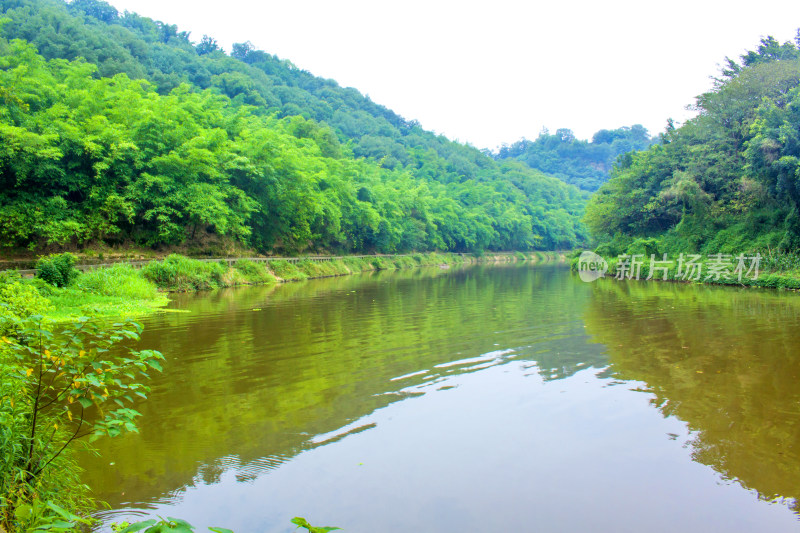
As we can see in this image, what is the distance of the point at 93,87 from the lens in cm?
2516

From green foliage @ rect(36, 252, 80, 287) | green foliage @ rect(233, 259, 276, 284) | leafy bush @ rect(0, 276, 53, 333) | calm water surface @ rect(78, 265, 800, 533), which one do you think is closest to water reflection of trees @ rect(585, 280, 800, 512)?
calm water surface @ rect(78, 265, 800, 533)

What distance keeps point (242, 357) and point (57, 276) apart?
8.54 meters

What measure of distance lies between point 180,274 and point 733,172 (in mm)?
27179

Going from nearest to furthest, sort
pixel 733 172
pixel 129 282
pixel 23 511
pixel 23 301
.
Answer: pixel 23 511, pixel 23 301, pixel 129 282, pixel 733 172

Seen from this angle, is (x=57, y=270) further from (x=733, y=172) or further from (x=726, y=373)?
(x=733, y=172)

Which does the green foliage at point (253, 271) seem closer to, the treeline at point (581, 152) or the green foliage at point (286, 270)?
the green foliage at point (286, 270)

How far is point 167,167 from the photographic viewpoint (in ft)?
82.9

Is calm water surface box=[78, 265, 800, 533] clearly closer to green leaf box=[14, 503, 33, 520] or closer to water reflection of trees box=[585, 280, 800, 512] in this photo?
water reflection of trees box=[585, 280, 800, 512]

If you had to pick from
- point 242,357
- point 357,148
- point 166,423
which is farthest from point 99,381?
point 357,148

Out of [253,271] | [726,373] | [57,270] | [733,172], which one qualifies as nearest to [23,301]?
[57,270]

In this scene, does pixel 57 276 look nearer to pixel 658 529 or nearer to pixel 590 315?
pixel 590 315

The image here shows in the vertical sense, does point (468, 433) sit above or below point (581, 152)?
below

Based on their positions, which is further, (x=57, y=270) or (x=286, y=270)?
(x=286, y=270)

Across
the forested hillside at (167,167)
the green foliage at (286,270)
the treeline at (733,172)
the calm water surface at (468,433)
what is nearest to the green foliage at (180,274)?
the forested hillside at (167,167)
